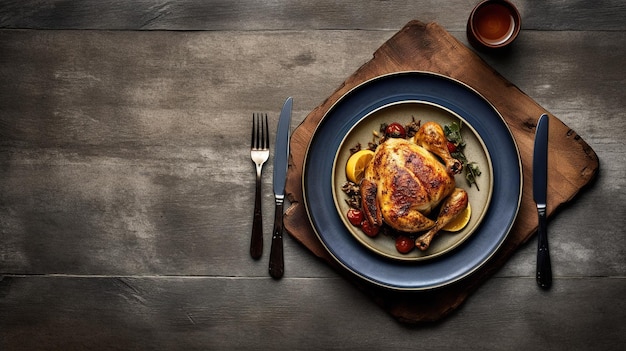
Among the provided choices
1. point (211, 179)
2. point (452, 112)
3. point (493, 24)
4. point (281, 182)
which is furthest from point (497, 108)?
point (211, 179)

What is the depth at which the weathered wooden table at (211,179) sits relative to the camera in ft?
8.93

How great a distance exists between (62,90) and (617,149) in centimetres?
277

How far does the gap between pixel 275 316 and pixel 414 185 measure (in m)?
0.97

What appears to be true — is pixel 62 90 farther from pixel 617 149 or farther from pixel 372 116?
pixel 617 149

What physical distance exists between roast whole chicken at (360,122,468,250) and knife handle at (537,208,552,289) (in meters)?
0.42

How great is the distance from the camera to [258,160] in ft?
8.99

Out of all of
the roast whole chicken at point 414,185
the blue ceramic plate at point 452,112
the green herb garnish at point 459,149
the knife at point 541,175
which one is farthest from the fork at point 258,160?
the knife at point 541,175

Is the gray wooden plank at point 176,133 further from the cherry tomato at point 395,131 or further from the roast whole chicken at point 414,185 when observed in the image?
the roast whole chicken at point 414,185

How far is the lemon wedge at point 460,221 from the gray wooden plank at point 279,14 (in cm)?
91

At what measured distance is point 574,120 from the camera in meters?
2.74

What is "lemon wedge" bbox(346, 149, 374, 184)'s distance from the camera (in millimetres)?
2566

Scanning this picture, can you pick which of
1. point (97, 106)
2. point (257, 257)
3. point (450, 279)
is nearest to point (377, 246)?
point (450, 279)

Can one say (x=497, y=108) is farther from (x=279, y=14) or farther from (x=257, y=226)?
(x=257, y=226)

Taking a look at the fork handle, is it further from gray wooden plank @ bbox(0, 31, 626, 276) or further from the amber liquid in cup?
the amber liquid in cup
